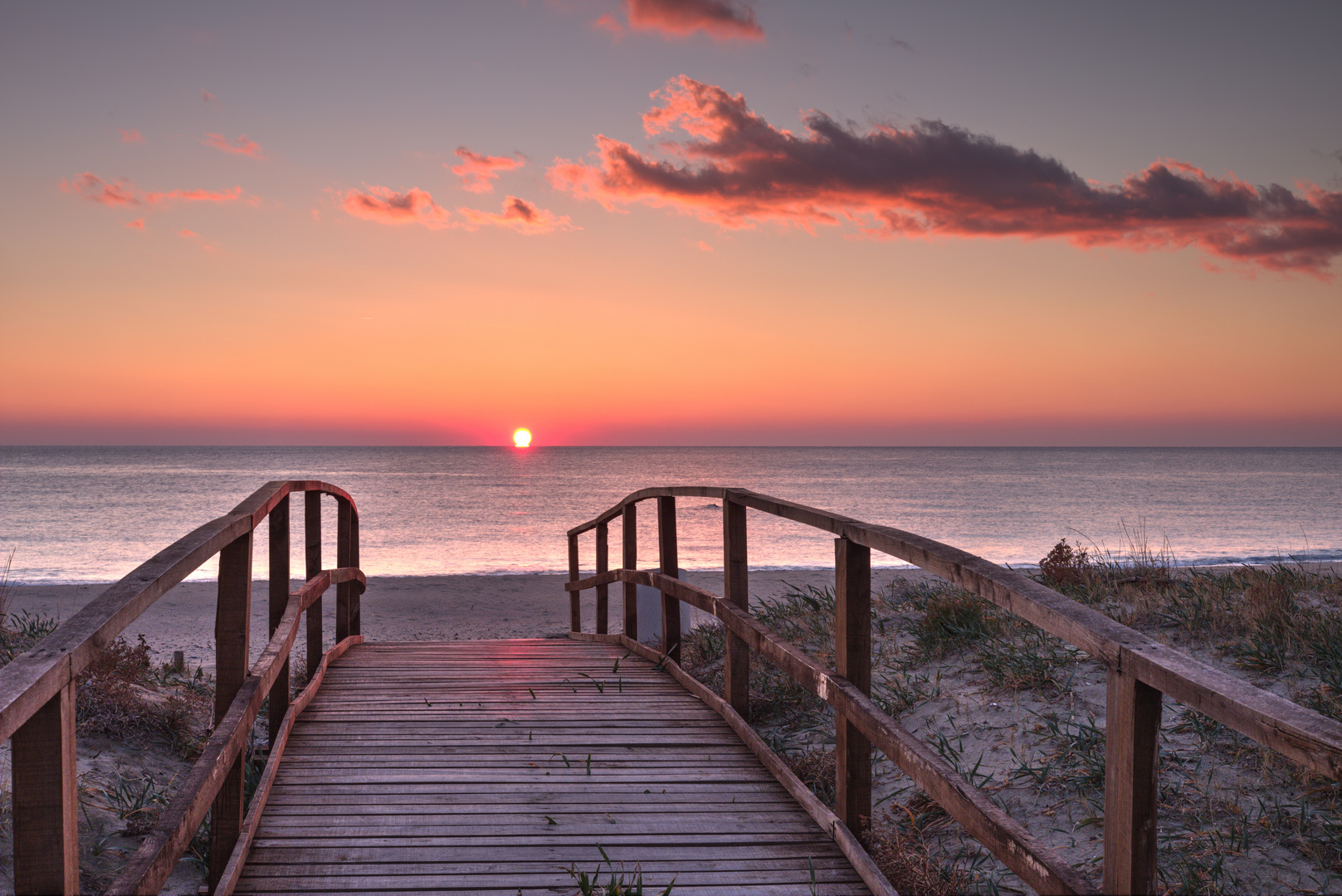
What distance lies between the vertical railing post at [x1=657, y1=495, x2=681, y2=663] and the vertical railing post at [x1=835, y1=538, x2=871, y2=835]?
2.28 meters

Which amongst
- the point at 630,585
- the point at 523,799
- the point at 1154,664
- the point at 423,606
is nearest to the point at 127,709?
the point at 523,799

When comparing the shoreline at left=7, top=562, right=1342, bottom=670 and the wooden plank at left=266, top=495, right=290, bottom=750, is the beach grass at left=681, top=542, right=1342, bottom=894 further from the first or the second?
the shoreline at left=7, top=562, right=1342, bottom=670

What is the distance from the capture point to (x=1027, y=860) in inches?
78.5

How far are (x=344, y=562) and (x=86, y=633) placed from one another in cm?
438

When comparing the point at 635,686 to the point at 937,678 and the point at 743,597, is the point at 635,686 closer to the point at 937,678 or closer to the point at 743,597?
the point at 743,597

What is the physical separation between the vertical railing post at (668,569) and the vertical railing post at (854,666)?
2284 mm

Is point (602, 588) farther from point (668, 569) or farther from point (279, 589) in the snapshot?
point (279, 589)

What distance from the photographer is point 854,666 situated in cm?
314

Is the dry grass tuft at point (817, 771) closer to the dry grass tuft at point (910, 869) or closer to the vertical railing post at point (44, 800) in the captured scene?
the dry grass tuft at point (910, 869)

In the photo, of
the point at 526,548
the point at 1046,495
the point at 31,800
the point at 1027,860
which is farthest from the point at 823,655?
the point at 1046,495

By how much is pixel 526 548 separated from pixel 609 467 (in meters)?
67.8

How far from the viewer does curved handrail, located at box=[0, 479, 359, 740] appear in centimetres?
140

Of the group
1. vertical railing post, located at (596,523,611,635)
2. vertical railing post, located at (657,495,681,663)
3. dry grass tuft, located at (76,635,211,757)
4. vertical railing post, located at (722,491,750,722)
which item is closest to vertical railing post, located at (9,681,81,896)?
vertical railing post, located at (722,491,750,722)

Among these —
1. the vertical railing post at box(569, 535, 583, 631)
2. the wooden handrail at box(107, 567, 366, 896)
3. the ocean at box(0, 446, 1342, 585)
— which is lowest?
the ocean at box(0, 446, 1342, 585)
